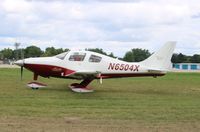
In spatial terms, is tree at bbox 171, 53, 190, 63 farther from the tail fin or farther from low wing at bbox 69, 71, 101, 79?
low wing at bbox 69, 71, 101, 79

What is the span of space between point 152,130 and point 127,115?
2.51m

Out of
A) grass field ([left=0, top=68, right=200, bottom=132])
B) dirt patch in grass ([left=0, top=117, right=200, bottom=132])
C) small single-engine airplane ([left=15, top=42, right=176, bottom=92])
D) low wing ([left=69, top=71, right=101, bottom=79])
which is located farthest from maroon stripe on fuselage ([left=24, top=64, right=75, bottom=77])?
dirt patch in grass ([left=0, top=117, right=200, bottom=132])

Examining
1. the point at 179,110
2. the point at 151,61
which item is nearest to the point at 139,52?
the point at 151,61

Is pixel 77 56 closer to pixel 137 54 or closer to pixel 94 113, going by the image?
pixel 94 113

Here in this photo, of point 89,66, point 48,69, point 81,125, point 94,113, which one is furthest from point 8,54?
point 81,125

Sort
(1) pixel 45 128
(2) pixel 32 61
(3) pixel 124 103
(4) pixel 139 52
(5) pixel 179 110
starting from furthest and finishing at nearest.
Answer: (4) pixel 139 52
(2) pixel 32 61
(3) pixel 124 103
(5) pixel 179 110
(1) pixel 45 128

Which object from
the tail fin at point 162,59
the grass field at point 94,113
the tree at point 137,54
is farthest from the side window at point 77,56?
the tree at point 137,54

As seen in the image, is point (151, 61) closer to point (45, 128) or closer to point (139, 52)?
point (45, 128)

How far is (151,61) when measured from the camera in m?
22.5

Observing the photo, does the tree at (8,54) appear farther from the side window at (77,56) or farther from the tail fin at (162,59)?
the tail fin at (162,59)

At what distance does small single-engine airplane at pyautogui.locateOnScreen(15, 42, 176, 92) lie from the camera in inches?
842

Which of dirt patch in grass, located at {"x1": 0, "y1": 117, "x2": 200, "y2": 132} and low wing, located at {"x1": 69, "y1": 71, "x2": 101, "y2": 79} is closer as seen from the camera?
dirt patch in grass, located at {"x1": 0, "y1": 117, "x2": 200, "y2": 132}

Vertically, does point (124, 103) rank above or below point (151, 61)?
below

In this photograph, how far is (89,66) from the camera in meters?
21.7
